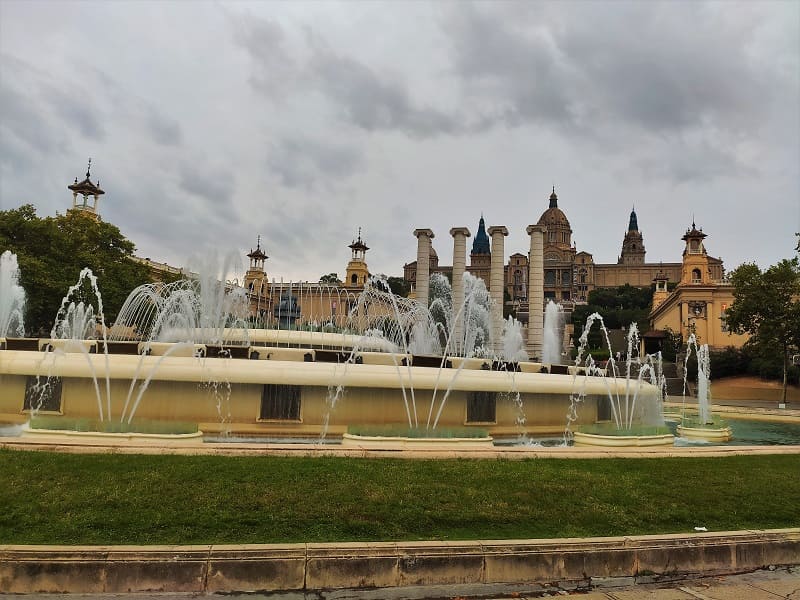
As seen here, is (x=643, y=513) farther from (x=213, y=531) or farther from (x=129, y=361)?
(x=129, y=361)

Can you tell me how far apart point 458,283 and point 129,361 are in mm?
37265

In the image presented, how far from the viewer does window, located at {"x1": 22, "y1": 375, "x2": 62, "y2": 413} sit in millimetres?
12672

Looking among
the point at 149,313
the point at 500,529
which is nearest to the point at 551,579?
the point at 500,529

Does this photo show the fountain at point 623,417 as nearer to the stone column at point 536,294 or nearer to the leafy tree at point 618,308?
the stone column at point 536,294

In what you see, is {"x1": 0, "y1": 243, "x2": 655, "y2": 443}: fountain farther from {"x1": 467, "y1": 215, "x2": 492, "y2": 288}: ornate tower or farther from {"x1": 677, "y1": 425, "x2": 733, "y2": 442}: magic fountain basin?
{"x1": 467, "y1": 215, "x2": 492, "y2": 288}: ornate tower

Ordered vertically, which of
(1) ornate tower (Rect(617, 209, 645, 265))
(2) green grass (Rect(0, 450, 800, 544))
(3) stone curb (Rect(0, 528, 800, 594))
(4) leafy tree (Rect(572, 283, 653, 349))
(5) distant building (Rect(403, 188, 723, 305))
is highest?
(1) ornate tower (Rect(617, 209, 645, 265))

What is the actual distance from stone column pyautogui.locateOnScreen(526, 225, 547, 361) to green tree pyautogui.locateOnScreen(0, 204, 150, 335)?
29.8 meters

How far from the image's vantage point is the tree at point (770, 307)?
40438 mm

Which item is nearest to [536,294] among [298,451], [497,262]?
[497,262]

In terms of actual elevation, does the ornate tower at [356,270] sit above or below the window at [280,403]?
above

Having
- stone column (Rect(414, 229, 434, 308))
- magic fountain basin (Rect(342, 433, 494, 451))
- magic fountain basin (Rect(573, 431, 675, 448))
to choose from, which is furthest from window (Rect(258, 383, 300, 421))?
stone column (Rect(414, 229, 434, 308))

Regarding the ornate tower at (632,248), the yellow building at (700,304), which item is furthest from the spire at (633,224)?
the yellow building at (700,304)

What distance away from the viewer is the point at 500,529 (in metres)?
6.58

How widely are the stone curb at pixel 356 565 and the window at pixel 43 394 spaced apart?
8.21 meters
